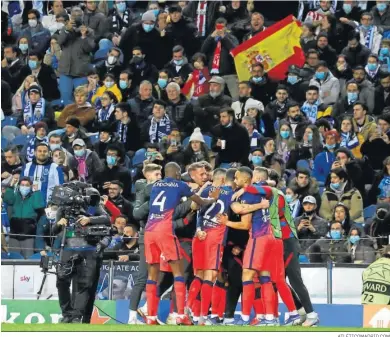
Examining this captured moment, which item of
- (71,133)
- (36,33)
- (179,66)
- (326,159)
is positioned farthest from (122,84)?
(326,159)

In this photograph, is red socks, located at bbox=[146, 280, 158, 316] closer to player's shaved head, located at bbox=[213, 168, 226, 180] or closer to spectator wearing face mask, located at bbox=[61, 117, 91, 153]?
player's shaved head, located at bbox=[213, 168, 226, 180]

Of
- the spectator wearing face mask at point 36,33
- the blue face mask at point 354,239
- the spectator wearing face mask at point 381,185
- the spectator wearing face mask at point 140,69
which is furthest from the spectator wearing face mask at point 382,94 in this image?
the spectator wearing face mask at point 36,33

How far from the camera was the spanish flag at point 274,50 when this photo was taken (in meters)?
29.4

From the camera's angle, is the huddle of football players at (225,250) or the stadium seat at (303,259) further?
the stadium seat at (303,259)

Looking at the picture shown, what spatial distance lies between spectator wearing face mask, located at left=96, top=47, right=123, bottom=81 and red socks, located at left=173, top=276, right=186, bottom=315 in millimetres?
9688

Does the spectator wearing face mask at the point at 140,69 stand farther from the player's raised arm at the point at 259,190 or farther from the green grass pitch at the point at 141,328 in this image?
the green grass pitch at the point at 141,328

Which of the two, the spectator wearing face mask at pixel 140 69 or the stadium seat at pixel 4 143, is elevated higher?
the spectator wearing face mask at pixel 140 69

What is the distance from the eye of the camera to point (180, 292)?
20.5m

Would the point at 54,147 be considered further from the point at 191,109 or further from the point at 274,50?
the point at 274,50

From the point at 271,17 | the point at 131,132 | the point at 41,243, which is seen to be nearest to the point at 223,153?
the point at 131,132

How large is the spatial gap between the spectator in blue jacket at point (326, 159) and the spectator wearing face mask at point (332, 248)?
248 cm

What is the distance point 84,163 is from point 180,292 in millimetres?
6817

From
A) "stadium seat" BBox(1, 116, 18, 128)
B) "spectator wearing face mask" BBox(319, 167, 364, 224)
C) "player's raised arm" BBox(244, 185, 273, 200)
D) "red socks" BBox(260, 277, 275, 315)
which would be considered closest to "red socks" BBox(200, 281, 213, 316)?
"red socks" BBox(260, 277, 275, 315)

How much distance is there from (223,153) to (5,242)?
425 centimetres
